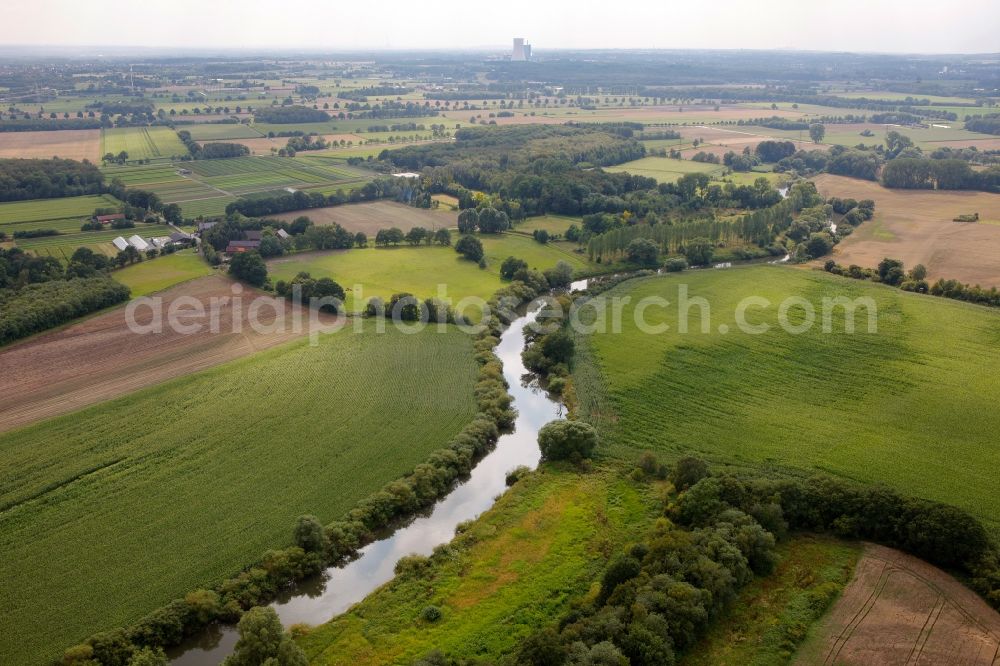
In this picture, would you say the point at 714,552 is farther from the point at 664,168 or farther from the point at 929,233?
the point at 664,168

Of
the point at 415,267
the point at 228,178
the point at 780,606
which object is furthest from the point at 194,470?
the point at 228,178

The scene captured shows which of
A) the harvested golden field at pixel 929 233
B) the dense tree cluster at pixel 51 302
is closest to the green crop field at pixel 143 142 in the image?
the dense tree cluster at pixel 51 302

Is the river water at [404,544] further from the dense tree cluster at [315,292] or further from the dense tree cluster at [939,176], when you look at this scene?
the dense tree cluster at [939,176]

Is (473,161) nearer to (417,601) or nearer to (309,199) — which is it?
(309,199)

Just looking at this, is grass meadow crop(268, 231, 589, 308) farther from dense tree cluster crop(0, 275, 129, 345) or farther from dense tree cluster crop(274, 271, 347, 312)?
dense tree cluster crop(0, 275, 129, 345)

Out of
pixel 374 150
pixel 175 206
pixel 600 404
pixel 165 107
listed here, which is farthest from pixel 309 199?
pixel 165 107

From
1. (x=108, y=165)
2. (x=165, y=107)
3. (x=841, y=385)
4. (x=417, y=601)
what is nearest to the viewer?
(x=417, y=601)
